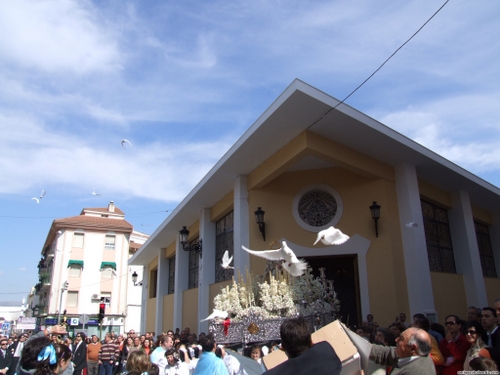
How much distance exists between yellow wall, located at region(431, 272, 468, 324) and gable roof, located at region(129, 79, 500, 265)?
2388 mm

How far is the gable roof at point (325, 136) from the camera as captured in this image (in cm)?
876

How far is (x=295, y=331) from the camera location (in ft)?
8.26

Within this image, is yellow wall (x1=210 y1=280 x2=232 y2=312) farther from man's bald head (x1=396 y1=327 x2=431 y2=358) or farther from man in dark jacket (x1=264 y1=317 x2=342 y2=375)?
man in dark jacket (x1=264 y1=317 x2=342 y2=375)

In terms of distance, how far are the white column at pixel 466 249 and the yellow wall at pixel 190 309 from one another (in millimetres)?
7621

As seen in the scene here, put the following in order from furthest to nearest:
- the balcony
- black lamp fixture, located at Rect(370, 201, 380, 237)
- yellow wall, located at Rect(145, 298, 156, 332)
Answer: the balcony → yellow wall, located at Rect(145, 298, 156, 332) → black lamp fixture, located at Rect(370, 201, 380, 237)

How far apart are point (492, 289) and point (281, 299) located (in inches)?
307

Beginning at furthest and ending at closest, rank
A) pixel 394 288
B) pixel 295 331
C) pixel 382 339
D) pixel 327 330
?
1. pixel 394 288
2. pixel 382 339
3. pixel 327 330
4. pixel 295 331

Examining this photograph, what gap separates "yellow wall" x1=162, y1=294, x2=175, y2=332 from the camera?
17.0 metres

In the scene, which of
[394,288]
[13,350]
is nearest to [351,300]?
[394,288]

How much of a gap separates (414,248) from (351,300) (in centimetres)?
195

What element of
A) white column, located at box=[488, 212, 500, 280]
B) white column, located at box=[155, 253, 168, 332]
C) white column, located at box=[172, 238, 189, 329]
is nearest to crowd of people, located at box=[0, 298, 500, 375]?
white column, located at box=[488, 212, 500, 280]

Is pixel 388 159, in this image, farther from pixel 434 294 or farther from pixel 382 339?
pixel 382 339

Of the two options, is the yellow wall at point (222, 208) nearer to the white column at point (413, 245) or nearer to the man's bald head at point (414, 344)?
the white column at point (413, 245)

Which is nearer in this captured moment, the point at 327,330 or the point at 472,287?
the point at 327,330
